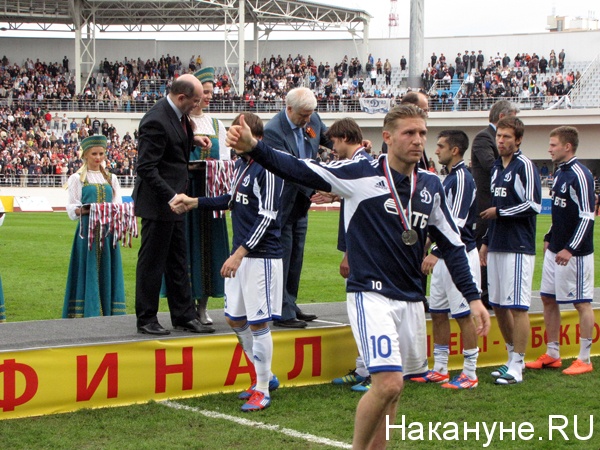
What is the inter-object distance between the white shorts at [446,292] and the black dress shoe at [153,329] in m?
2.10

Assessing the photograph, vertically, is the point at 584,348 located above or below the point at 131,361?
below

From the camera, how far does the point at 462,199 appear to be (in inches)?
273

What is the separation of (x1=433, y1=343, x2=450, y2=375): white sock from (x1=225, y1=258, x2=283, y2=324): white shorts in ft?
5.15

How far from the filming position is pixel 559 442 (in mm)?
5309

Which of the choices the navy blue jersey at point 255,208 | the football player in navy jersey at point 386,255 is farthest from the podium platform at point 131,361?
the football player in navy jersey at point 386,255

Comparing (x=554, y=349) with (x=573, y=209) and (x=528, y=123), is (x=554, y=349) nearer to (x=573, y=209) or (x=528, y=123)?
(x=573, y=209)

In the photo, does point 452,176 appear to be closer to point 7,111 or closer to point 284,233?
point 284,233

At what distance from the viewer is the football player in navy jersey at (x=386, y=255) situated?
4387mm

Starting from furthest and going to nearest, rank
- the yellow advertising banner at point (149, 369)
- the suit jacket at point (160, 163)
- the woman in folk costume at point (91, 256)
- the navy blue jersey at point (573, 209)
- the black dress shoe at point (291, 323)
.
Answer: the woman in folk costume at point (91, 256) → the navy blue jersey at point (573, 209) → the black dress shoe at point (291, 323) → the suit jacket at point (160, 163) → the yellow advertising banner at point (149, 369)

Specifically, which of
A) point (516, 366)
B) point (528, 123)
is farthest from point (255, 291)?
point (528, 123)

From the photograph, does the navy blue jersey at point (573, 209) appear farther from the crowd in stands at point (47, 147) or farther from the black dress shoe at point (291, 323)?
the crowd in stands at point (47, 147)

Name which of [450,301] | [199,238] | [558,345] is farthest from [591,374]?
[199,238]

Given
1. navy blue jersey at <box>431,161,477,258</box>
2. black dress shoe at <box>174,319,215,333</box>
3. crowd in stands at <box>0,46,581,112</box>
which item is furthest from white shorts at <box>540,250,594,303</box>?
crowd in stands at <box>0,46,581,112</box>

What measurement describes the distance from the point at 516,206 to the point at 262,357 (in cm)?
240
